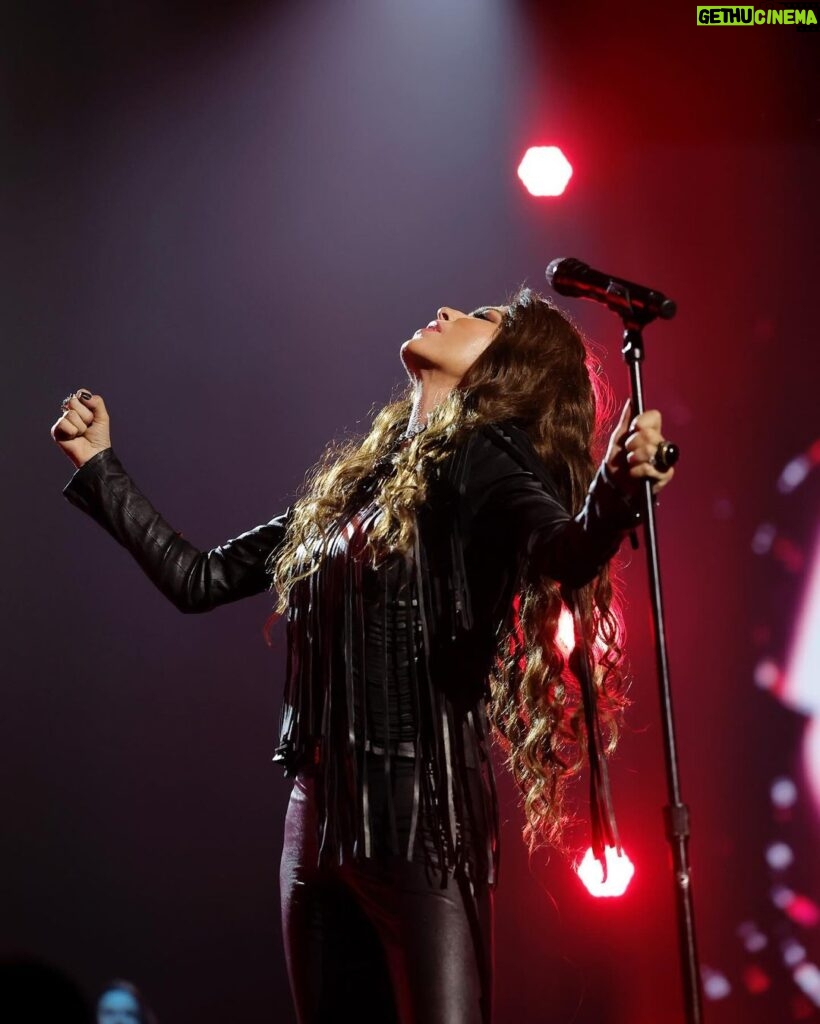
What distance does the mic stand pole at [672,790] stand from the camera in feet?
3.97

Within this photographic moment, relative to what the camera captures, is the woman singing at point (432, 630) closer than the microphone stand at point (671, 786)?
No

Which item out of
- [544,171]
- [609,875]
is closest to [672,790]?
[609,875]

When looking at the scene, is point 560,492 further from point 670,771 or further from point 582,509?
point 670,771

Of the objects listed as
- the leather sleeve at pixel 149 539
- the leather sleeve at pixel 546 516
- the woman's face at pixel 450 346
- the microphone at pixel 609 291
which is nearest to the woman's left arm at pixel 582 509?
the leather sleeve at pixel 546 516

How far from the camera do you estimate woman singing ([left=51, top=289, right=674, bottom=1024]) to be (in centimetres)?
146

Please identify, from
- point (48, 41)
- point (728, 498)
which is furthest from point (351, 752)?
point (48, 41)

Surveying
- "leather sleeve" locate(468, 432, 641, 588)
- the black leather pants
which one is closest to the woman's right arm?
the black leather pants

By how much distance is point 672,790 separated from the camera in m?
1.26

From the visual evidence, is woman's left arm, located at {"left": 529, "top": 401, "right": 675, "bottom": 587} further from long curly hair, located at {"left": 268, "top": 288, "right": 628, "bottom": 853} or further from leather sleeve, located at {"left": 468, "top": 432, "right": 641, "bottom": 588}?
long curly hair, located at {"left": 268, "top": 288, "right": 628, "bottom": 853}

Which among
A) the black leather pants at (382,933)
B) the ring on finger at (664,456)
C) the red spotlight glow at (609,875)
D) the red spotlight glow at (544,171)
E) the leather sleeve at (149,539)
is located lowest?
the black leather pants at (382,933)

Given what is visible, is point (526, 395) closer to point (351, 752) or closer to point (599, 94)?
point (351, 752)

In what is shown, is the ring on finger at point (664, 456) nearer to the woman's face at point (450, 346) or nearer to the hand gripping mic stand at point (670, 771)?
the hand gripping mic stand at point (670, 771)

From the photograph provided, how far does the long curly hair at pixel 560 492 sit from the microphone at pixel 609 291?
326mm

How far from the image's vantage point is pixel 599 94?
3023 mm
